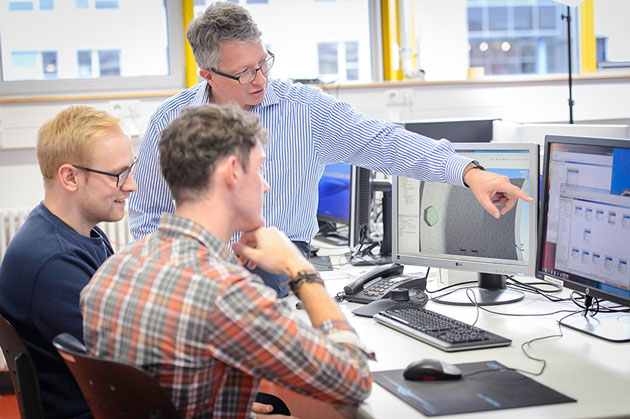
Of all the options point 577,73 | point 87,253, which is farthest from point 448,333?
point 577,73

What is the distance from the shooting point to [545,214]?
204 cm

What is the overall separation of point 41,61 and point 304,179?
2.69 m

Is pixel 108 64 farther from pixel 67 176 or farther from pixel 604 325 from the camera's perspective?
pixel 604 325

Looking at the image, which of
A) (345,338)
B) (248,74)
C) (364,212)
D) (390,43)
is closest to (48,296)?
(345,338)

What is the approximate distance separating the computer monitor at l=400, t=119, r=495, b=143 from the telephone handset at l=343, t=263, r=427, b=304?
3.20ft

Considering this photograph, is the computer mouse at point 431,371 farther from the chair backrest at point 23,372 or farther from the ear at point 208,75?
the ear at point 208,75

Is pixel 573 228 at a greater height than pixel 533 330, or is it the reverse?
pixel 573 228

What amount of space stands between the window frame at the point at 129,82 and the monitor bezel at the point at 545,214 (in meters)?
2.94

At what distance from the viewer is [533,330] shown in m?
1.89

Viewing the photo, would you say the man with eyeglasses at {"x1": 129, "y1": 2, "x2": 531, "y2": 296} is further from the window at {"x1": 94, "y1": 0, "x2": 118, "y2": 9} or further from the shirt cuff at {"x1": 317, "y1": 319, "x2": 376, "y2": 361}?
the window at {"x1": 94, "y1": 0, "x2": 118, "y2": 9}

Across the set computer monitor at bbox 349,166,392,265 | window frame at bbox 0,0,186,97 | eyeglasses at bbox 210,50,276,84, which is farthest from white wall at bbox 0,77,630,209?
eyeglasses at bbox 210,50,276,84

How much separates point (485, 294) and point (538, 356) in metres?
0.59

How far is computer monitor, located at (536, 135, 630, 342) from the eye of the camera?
177 centimetres

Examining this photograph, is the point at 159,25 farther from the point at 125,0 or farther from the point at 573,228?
the point at 573,228
